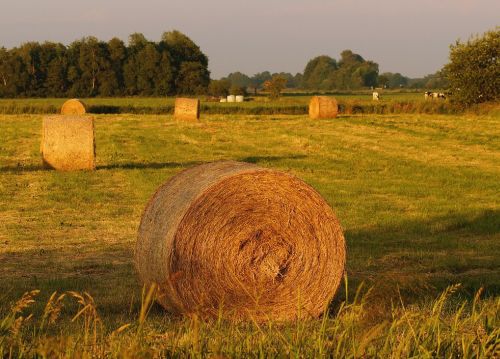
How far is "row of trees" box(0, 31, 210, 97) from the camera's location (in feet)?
258

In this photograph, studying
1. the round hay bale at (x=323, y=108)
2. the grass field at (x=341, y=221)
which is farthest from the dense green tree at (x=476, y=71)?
the grass field at (x=341, y=221)

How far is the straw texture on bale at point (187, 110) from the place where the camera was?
40.7m

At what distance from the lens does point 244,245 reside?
809cm

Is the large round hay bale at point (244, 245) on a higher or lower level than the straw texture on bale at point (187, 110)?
higher

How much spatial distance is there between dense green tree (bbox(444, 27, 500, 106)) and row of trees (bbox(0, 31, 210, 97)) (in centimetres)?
3725

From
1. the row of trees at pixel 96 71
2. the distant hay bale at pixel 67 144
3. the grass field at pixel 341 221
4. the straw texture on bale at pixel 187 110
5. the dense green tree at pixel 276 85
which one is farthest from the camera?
the row of trees at pixel 96 71

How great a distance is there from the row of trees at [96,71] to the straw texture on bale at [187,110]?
1554 inches

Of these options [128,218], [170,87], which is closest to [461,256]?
[128,218]

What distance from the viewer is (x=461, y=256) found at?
37.7 feet

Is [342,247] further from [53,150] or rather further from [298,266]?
[53,150]

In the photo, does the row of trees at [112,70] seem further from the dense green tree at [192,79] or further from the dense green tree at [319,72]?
the dense green tree at [319,72]

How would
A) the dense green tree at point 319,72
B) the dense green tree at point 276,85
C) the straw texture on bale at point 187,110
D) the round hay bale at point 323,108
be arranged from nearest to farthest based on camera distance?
1. the straw texture on bale at point 187,110
2. the round hay bale at point 323,108
3. the dense green tree at point 276,85
4. the dense green tree at point 319,72

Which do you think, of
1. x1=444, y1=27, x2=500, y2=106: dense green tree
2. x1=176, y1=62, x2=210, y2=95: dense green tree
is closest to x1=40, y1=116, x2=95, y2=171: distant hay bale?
x1=444, y1=27, x2=500, y2=106: dense green tree

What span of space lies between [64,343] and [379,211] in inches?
447
